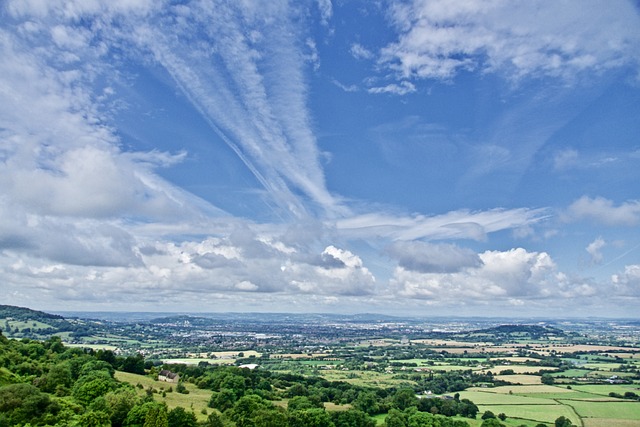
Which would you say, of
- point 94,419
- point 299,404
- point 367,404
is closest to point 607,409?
point 367,404

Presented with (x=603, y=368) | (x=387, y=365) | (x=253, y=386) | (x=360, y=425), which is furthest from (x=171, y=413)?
(x=603, y=368)

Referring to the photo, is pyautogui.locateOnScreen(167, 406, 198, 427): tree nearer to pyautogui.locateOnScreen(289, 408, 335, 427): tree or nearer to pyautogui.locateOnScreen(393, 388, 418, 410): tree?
pyautogui.locateOnScreen(289, 408, 335, 427): tree

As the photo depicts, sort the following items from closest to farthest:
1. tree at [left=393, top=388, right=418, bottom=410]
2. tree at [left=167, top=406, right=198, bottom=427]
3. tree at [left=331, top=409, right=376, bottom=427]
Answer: tree at [left=167, top=406, right=198, bottom=427] < tree at [left=331, top=409, right=376, bottom=427] < tree at [left=393, top=388, right=418, bottom=410]

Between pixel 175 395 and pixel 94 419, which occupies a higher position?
pixel 94 419

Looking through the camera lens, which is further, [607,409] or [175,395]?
[607,409]

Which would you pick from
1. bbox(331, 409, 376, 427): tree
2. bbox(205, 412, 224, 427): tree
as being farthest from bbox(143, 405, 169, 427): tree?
bbox(331, 409, 376, 427): tree

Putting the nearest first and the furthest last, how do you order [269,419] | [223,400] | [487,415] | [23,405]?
[23,405]
[269,419]
[223,400]
[487,415]

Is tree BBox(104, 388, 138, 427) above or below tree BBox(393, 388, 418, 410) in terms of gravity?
above

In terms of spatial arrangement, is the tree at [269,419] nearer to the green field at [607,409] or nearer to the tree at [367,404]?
the tree at [367,404]

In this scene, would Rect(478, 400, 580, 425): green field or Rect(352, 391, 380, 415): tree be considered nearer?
Rect(352, 391, 380, 415): tree

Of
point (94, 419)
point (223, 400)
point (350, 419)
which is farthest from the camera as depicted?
point (223, 400)

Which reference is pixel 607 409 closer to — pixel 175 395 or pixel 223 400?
pixel 223 400
